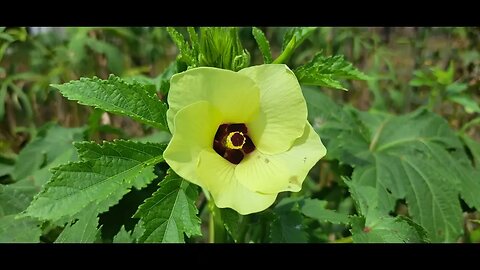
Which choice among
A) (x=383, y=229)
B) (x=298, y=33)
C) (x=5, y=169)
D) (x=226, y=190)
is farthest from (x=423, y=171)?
(x=5, y=169)

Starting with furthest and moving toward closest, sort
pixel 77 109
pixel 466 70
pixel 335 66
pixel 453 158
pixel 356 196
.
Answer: pixel 466 70
pixel 77 109
pixel 453 158
pixel 356 196
pixel 335 66

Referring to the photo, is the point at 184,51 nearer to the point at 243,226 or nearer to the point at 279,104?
the point at 279,104

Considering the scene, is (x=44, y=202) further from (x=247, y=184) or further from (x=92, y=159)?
(x=247, y=184)

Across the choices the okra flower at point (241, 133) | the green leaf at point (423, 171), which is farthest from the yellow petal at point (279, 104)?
the green leaf at point (423, 171)

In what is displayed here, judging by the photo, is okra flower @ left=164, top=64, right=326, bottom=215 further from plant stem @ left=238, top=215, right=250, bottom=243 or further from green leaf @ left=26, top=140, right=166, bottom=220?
plant stem @ left=238, top=215, right=250, bottom=243

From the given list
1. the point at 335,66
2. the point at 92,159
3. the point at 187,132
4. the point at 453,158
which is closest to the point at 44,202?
the point at 92,159

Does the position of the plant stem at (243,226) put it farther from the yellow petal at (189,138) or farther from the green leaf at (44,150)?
the green leaf at (44,150)

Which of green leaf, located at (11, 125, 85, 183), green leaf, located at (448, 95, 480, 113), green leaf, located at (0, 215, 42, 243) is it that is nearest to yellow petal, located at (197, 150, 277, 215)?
green leaf, located at (0, 215, 42, 243)
